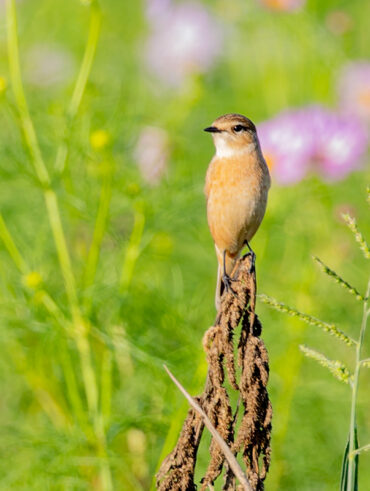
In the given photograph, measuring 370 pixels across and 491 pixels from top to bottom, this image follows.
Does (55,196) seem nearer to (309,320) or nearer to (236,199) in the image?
(236,199)

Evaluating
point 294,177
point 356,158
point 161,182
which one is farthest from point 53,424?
point 356,158

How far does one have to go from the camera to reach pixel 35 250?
13.9 ft

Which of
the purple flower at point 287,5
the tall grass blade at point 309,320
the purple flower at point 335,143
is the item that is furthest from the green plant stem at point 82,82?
the tall grass blade at point 309,320

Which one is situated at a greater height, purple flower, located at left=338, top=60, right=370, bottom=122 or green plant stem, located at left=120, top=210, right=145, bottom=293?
purple flower, located at left=338, top=60, right=370, bottom=122

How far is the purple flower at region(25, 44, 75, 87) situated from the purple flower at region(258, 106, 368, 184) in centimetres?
254

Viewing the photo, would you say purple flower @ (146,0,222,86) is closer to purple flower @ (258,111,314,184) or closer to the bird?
purple flower @ (258,111,314,184)

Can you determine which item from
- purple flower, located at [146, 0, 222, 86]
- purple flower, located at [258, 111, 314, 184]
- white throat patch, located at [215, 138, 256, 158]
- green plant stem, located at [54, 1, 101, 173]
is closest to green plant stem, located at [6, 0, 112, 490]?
green plant stem, located at [54, 1, 101, 173]

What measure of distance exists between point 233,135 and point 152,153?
1159 millimetres

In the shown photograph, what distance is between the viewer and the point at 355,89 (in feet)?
18.8

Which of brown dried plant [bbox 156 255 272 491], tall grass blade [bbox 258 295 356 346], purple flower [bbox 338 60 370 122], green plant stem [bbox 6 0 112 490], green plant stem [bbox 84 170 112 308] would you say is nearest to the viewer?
tall grass blade [bbox 258 295 356 346]

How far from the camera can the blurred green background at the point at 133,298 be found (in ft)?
12.5

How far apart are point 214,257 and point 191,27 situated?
2713mm

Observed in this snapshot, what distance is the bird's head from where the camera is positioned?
3.31 m

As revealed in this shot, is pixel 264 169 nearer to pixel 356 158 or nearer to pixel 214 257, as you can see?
pixel 356 158
